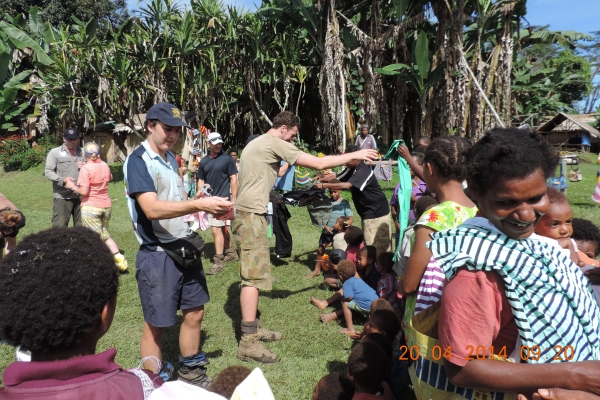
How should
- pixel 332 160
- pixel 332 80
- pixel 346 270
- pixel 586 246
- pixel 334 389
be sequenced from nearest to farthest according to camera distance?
pixel 334 389, pixel 586 246, pixel 332 160, pixel 346 270, pixel 332 80

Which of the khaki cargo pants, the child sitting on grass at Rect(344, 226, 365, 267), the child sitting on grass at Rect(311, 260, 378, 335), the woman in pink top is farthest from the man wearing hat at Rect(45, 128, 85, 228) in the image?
the child sitting on grass at Rect(311, 260, 378, 335)

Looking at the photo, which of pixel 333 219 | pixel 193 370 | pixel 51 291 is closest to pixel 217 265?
pixel 333 219

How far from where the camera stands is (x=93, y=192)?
680 cm

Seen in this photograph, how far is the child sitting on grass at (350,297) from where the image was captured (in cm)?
470

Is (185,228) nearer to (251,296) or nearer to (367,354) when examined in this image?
(251,296)

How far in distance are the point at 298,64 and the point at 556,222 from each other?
600 inches

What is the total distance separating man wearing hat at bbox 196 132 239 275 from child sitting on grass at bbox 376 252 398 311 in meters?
2.86

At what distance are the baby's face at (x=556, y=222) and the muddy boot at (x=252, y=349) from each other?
8.43ft

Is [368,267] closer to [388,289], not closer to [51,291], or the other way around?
[388,289]

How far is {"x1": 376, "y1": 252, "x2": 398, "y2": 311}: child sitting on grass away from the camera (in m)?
4.76

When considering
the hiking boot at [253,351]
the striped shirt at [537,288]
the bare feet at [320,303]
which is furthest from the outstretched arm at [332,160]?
the striped shirt at [537,288]

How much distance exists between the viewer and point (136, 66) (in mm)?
15867

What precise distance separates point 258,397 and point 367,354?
6.24 ft

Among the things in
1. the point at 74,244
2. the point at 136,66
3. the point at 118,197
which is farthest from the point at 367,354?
the point at 136,66
